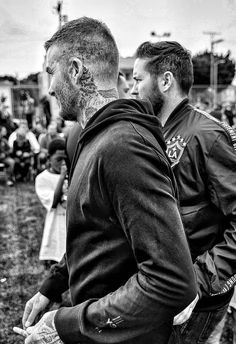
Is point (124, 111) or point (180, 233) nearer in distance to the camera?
point (180, 233)

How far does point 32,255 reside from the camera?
5.49 metres

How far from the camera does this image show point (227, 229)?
179 centimetres

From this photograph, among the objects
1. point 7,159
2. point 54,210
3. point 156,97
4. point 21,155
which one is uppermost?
point 156,97

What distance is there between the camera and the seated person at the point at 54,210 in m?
4.43

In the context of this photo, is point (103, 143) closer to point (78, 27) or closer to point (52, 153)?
point (78, 27)

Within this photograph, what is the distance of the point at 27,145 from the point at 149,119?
10.7m

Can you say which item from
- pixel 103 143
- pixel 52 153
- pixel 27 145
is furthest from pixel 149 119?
pixel 27 145

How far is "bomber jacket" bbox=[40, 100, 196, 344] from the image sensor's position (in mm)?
996

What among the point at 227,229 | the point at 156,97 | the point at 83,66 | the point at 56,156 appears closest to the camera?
the point at 83,66

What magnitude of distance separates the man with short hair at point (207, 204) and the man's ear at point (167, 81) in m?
0.21

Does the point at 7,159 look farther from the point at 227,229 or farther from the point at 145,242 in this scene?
the point at 145,242

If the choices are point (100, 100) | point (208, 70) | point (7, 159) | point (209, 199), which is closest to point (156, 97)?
point (209, 199)

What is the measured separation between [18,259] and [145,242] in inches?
184

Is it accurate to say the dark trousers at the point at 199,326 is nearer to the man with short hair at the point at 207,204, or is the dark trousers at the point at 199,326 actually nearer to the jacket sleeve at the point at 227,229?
the man with short hair at the point at 207,204
